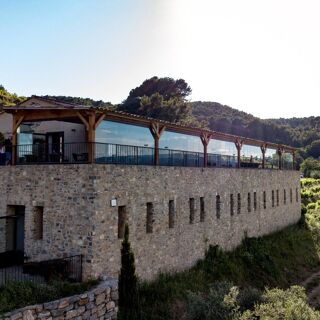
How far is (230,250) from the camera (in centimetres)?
2256

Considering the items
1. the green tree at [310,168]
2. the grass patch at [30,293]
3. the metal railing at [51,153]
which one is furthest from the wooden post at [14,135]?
the green tree at [310,168]

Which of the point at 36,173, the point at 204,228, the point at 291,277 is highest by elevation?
the point at 36,173

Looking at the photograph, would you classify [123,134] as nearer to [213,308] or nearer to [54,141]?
[54,141]

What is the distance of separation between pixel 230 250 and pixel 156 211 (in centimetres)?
794

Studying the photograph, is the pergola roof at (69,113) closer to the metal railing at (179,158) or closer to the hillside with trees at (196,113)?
the metal railing at (179,158)

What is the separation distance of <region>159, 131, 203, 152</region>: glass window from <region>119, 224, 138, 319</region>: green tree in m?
7.14

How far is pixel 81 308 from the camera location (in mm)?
11312

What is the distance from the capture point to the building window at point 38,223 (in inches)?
581

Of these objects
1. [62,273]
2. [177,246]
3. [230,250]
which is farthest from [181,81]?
[62,273]

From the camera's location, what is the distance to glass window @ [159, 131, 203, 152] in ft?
65.8

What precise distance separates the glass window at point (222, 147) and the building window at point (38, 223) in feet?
39.5

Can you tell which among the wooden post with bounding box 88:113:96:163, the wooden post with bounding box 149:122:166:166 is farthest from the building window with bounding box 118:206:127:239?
the wooden post with bounding box 149:122:166:166

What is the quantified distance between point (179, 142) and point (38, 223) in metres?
8.90

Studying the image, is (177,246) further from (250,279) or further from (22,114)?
(22,114)
